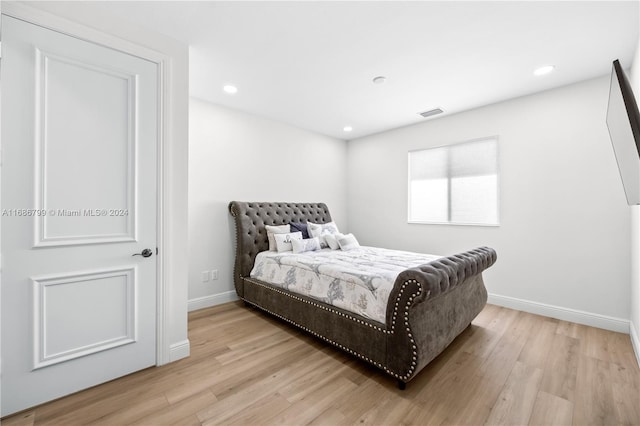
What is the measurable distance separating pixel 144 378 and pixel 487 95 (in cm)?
442

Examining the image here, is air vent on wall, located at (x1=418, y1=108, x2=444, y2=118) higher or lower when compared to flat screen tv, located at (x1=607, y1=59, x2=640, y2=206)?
higher

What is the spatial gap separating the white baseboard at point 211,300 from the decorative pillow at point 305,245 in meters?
1.10

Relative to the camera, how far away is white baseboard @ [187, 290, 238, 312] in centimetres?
329

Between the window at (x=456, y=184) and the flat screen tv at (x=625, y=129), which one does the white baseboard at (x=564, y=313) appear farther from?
the flat screen tv at (x=625, y=129)

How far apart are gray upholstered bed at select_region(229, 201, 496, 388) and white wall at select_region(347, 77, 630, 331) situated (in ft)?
2.94

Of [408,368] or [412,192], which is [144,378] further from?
[412,192]

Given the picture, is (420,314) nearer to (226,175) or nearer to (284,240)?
(284,240)

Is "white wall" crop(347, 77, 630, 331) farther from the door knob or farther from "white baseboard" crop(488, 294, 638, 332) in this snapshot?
the door knob

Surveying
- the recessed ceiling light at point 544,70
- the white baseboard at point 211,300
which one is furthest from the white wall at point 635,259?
the white baseboard at point 211,300

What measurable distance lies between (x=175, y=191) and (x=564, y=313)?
4185 mm

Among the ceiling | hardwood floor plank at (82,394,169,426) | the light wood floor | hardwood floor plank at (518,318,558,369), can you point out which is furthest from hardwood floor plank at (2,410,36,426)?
hardwood floor plank at (518,318,558,369)

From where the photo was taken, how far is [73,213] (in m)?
1.79

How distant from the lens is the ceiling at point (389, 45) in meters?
1.90

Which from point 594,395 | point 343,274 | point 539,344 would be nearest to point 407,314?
point 343,274
